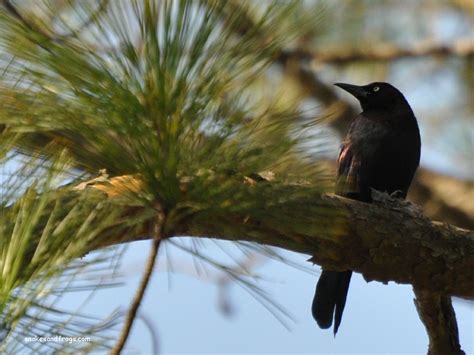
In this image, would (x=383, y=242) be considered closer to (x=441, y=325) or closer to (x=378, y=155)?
(x=441, y=325)

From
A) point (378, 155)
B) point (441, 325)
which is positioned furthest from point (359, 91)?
point (441, 325)

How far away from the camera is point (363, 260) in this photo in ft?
7.58

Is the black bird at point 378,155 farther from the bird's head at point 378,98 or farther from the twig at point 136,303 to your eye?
the twig at point 136,303

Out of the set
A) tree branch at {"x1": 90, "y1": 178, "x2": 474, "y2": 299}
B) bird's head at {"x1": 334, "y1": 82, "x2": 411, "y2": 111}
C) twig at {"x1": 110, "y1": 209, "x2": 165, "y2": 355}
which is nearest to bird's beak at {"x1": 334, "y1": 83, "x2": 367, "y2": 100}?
bird's head at {"x1": 334, "y1": 82, "x2": 411, "y2": 111}

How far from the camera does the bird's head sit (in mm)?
3832

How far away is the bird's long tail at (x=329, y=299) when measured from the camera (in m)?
3.31

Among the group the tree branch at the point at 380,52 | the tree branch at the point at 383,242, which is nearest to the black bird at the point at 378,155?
the tree branch at the point at 380,52

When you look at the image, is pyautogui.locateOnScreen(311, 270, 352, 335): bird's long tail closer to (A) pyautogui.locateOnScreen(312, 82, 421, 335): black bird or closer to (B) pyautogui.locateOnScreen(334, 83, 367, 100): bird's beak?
(A) pyautogui.locateOnScreen(312, 82, 421, 335): black bird

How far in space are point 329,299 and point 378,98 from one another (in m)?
0.91

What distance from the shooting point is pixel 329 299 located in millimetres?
3334

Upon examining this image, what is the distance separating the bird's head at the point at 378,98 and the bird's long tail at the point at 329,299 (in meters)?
0.76

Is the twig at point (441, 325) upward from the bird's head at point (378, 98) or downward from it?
downward

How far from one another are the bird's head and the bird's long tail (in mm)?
765

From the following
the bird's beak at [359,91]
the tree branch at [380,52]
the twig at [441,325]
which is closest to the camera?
the twig at [441,325]
